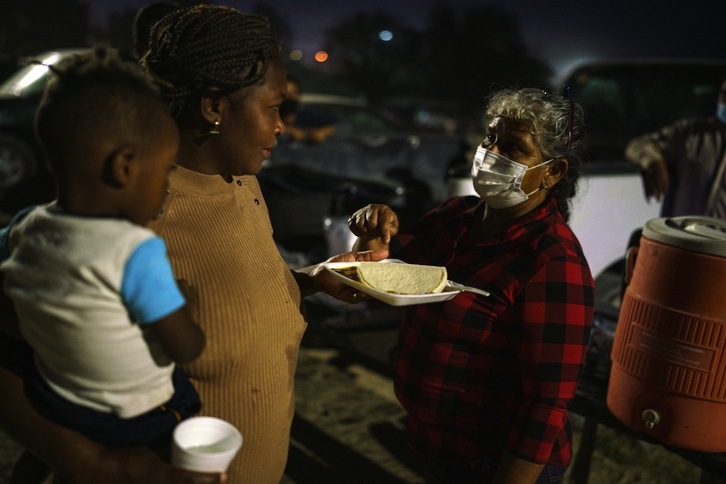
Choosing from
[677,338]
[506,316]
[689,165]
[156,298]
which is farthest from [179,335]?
[689,165]

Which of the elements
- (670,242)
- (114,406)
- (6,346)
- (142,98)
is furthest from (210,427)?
(670,242)

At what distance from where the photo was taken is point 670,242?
2.32 m

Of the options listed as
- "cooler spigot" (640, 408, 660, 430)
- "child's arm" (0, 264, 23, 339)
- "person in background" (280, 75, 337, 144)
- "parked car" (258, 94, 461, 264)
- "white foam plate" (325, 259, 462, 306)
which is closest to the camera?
"child's arm" (0, 264, 23, 339)

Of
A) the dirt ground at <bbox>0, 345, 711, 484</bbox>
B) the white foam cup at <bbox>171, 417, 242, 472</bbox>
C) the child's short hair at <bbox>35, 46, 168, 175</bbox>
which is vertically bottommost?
the dirt ground at <bbox>0, 345, 711, 484</bbox>

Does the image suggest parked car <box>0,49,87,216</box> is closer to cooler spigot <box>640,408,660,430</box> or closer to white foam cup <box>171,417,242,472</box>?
cooler spigot <box>640,408,660,430</box>

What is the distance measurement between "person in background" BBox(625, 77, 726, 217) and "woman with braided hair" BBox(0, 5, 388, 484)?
3.29m

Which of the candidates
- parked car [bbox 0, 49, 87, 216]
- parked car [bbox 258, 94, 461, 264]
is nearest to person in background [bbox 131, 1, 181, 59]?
parked car [bbox 258, 94, 461, 264]

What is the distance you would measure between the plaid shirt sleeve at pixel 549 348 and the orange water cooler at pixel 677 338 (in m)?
0.57

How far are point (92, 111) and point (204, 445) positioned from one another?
681 millimetres

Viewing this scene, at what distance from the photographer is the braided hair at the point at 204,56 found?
1525 mm

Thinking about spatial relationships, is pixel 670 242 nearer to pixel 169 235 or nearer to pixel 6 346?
pixel 169 235

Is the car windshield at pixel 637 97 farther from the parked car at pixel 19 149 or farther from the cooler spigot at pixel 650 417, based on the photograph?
the parked car at pixel 19 149

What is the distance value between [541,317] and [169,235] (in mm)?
1064

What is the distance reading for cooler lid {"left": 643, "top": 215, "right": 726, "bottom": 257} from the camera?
220 cm
